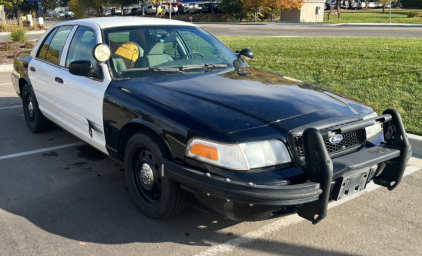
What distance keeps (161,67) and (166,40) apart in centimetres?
51

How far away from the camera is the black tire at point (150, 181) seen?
3.41 meters

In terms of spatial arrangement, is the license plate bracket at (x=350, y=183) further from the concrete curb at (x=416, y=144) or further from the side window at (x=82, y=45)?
the side window at (x=82, y=45)

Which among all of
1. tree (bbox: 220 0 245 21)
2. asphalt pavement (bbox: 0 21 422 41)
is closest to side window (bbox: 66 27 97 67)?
asphalt pavement (bbox: 0 21 422 41)

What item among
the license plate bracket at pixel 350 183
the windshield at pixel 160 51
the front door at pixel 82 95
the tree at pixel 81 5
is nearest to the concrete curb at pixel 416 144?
the windshield at pixel 160 51

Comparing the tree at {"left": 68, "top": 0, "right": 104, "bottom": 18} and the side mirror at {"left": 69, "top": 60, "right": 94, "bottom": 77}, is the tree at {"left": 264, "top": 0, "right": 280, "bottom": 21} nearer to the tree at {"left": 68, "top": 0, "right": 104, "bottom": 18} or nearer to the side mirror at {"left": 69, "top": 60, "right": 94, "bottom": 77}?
the tree at {"left": 68, "top": 0, "right": 104, "bottom": 18}

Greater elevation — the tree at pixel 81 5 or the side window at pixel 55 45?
the tree at pixel 81 5

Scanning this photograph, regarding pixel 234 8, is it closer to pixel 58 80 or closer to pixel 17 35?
pixel 17 35

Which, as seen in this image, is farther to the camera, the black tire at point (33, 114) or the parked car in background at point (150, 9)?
the parked car in background at point (150, 9)

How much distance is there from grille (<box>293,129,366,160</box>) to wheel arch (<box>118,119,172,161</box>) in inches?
38.5

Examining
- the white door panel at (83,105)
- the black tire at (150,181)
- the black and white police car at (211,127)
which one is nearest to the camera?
the black and white police car at (211,127)

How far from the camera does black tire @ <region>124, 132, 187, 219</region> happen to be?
341 centimetres

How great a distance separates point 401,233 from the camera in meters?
3.62

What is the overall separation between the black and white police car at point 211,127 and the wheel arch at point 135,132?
12 mm

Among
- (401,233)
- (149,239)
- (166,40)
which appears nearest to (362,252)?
(401,233)
